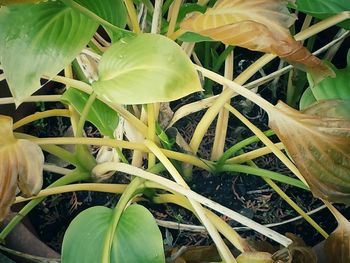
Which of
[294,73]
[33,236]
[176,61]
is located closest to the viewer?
[176,61]

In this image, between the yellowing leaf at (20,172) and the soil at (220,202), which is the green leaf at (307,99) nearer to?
the soil at (220,202)

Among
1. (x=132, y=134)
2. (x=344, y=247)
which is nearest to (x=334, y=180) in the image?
(x=344, y=247)

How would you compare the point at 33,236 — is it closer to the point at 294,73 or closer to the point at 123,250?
the point at 123,250

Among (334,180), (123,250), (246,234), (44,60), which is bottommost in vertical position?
(246,234)

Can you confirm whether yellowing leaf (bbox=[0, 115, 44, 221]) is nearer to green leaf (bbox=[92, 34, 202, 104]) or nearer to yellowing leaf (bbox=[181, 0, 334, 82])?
green leaf (bbox=[92, 34, 202, 104])

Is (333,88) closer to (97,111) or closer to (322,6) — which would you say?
(322,6)

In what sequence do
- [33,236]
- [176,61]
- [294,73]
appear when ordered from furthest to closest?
[294,73], [33,236], [176,61]

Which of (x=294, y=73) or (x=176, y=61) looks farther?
(x=294, y=73)

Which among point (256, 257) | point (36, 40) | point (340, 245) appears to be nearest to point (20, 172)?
point (36, 40)

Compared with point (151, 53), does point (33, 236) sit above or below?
below
